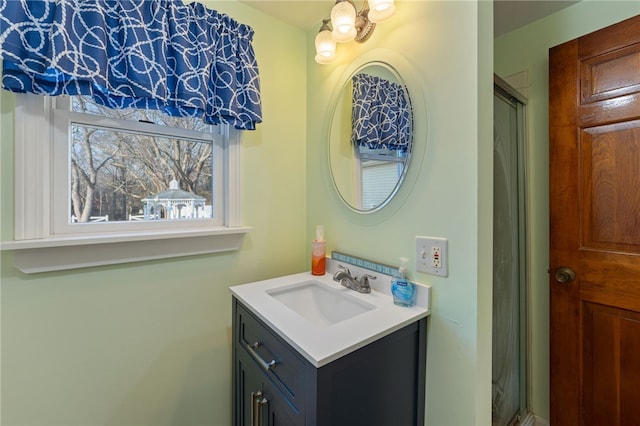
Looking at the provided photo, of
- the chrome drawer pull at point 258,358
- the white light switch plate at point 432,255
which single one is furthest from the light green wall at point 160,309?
the white light switch plate at point 432,255

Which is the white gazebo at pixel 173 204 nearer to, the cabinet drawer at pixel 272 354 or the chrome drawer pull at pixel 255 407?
the cabinet drawer at pixel 272 354

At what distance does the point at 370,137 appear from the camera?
117 centimetres

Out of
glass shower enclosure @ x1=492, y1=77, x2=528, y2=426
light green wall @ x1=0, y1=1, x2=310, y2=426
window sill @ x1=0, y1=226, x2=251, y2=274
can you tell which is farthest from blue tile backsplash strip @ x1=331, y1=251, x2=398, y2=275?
glass shower enclosure @ x1=492, y1=77, x2=528, y2=426

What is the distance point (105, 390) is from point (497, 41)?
257 cm

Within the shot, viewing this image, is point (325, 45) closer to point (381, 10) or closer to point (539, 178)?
point (381, 10)

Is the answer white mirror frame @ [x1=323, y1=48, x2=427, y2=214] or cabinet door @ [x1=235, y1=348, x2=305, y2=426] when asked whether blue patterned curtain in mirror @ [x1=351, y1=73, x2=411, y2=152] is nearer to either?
white mirror frame @ [x1=323, y1=48, x2=427, y2=214]

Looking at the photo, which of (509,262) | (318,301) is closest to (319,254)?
(318,301)

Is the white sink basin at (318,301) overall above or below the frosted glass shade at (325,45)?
below

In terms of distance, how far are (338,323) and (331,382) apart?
0.17 metres

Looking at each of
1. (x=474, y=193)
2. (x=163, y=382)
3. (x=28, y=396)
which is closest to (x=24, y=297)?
(x=28, y=396)

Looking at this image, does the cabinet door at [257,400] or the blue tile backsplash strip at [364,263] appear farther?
the blue tile backsplash strip at [364,263]

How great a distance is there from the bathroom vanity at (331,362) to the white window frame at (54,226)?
15.6 inches

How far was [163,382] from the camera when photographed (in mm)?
1134

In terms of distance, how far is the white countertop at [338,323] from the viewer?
2.28ft
